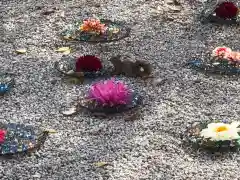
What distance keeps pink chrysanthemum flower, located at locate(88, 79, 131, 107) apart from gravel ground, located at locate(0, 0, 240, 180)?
16 cm

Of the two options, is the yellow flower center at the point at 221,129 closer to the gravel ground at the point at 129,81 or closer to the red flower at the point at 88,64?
the gravel ground at the point at 129,81

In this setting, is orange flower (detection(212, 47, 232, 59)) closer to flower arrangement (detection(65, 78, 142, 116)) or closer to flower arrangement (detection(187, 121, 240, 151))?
flower arrangement (detection(65, 78, 142, 116))

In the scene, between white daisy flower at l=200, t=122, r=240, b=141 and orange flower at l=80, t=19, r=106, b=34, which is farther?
orange flower at l=80, t=19, r=106, b=34

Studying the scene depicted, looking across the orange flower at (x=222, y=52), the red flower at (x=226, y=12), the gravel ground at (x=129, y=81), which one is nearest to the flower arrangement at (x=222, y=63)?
the orange flower at (x=222, y=52)

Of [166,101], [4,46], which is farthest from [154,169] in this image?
[4,46]

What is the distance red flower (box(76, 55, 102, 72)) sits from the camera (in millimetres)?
5070

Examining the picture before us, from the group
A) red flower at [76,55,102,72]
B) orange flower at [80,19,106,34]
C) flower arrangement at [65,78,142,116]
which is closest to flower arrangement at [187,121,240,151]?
flower arrangement at [65,78,142,116]

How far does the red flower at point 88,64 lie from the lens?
16.6 ft

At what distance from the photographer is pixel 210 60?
537 centimetres

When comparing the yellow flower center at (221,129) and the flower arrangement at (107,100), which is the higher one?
the yellow flower center at (221,129)

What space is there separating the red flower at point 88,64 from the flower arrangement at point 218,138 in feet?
4.26

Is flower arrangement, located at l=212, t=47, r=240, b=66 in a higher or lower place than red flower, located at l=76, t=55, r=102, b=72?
higher

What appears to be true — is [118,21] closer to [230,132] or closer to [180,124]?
[180,124]

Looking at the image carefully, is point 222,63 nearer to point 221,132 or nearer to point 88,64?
point 88,64
